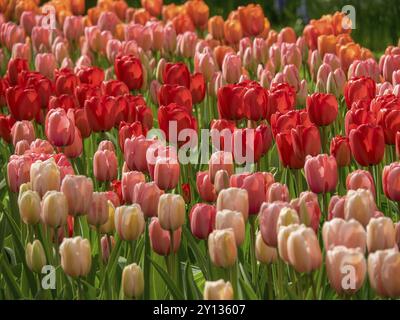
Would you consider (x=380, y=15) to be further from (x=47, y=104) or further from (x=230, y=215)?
(x=230, y=215)

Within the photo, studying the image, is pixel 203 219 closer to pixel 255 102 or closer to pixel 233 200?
pixel 233 200

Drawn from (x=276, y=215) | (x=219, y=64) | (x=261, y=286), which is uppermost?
(x=219, y=64)

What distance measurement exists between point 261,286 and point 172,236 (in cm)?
38

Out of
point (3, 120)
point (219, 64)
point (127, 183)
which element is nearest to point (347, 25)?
point (219, 64)

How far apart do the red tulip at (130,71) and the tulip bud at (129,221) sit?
2.26 m

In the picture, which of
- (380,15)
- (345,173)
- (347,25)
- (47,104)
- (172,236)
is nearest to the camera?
(172,236)

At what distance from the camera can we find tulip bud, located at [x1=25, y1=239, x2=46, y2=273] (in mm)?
3678

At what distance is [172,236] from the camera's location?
372 centimetres

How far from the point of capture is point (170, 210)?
3650 millimetres

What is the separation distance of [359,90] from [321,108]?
0.41 meters

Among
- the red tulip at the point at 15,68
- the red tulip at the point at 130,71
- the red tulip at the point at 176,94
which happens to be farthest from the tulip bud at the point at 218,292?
the red tulip at the point at 15,68

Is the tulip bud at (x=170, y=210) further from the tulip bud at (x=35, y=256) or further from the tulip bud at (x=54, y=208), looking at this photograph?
the tulip bud at (x=35, y=256)

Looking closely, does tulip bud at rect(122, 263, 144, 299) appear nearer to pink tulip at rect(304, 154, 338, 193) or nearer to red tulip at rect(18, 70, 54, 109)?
pink tulip at rect(304, 154, 338, 193)

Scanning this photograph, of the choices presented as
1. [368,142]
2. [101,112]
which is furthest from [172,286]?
[101,112]
